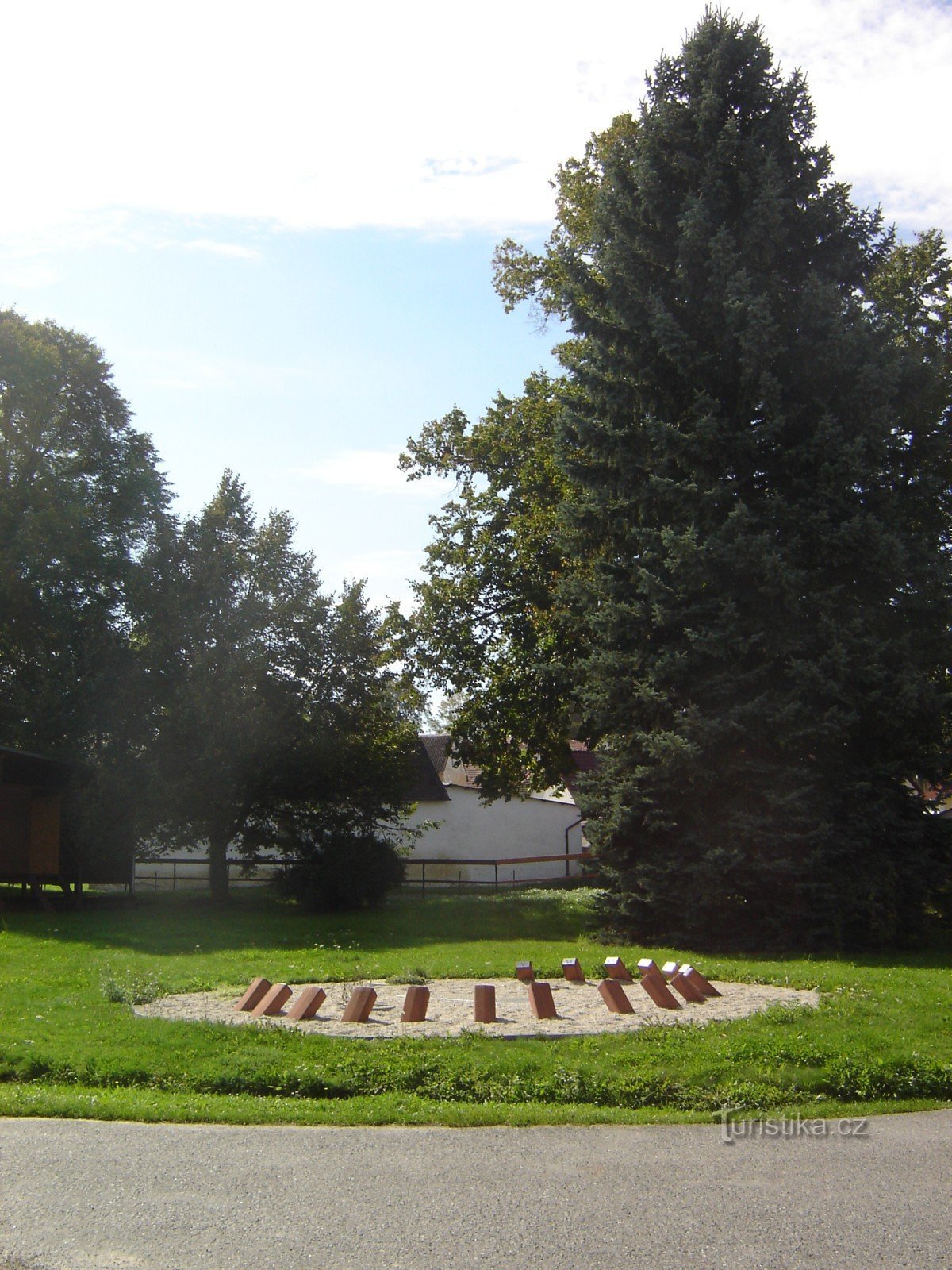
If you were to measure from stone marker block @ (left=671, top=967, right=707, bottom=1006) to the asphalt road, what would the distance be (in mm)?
4026

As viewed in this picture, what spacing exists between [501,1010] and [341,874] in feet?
46.0

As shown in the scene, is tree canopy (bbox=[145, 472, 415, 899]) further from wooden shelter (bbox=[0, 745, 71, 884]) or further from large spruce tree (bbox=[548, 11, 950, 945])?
large spruce tree (bbox=[548, 11, 950, 945])

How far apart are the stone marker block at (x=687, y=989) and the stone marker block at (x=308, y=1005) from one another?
3526 mm

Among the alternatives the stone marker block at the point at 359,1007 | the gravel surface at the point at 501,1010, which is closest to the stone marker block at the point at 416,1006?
the gravel surface at the point at 501,1010

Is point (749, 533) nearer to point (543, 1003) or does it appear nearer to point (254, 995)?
point (543, 1003)

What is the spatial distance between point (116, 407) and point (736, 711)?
25.8 metres

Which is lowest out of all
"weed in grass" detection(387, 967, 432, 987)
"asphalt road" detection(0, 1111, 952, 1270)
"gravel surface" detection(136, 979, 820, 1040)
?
"weed in grass" detection(387, 967, 432, 987)

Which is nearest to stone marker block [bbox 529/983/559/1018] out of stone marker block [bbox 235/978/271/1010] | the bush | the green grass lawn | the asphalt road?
the green grass lawn

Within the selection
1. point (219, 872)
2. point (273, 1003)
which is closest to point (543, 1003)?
point (273, 1003)

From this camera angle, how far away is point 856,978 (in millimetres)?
12695

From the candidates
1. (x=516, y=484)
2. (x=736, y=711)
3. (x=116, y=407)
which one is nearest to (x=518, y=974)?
(x=736, y=711)

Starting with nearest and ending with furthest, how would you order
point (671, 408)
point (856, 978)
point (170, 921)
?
point (856, 978)
point (671, 408)
point (170, 921)

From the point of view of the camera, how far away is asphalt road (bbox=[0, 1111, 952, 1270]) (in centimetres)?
504

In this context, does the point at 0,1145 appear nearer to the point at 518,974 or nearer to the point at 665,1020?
the point at 665,1020
